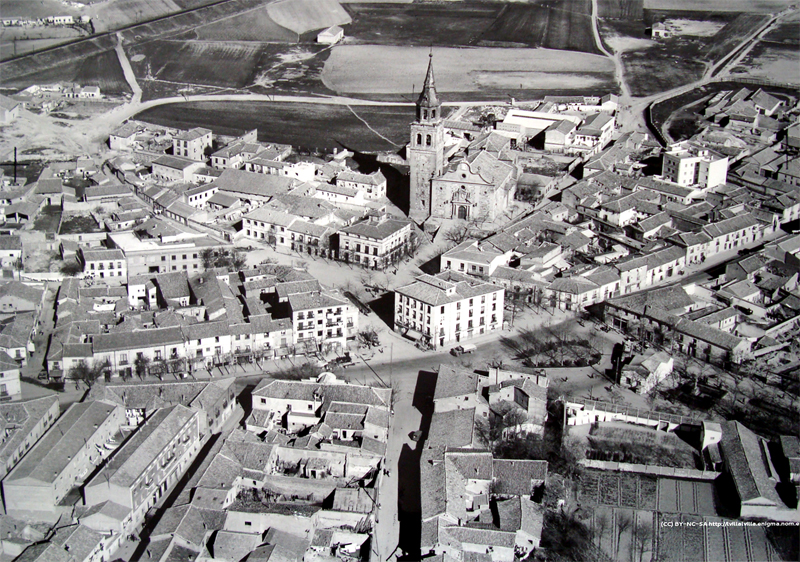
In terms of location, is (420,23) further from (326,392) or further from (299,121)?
(326,392)

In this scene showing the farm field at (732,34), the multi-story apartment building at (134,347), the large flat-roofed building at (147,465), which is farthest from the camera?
the farm field at (732,34)

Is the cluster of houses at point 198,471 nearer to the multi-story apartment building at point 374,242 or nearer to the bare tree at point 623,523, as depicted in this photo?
the bare tree at point 623,523

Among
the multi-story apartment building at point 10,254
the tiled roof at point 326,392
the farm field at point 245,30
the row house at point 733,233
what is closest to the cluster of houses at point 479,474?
the tiled roof at point 326,392

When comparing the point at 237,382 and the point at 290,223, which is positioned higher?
the point at 290,223

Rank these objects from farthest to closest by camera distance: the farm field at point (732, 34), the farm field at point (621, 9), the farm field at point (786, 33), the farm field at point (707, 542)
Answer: the farm field at point (621, 9), the farm field at point (786, 33), the farm field at point (732, 34), the farm field at point (707, 542)

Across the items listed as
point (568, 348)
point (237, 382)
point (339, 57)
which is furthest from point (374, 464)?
point (339, 57)

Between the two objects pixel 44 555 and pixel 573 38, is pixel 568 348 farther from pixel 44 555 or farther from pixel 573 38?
pixel 573 38

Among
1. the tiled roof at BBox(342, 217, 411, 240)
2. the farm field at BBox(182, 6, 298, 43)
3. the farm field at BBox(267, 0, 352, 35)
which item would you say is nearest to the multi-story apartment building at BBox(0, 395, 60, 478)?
the tiled roof at BBox(342, 217, 411, 240)
